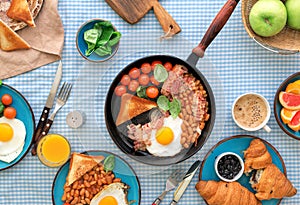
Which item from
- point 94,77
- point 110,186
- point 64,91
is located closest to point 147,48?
point 94,77

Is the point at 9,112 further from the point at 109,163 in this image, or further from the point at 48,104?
the point at 109,163

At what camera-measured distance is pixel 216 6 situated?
1899 millimetres

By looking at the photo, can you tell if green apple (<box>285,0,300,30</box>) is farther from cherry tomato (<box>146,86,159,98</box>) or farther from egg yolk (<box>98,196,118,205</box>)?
egg yolk (<box>98,196,118,205</box>)

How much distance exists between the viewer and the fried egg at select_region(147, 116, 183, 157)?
5.68 ft

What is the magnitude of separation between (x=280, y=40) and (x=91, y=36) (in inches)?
26.6

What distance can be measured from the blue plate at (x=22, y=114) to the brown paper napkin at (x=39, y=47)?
0.06m

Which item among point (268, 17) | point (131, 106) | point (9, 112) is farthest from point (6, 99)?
point (268, 17)

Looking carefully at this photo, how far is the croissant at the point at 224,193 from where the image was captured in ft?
6.01

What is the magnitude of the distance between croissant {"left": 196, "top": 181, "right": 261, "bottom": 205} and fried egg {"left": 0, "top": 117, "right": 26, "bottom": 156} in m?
0.66

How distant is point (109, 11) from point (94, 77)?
26 centimetres

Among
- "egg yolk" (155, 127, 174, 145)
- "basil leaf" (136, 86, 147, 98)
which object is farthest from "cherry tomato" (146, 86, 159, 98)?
"egg yolk" (155, 127, 174, 145)

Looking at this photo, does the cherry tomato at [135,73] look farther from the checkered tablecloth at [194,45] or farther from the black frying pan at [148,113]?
the checkered tablecloth at [194,45]

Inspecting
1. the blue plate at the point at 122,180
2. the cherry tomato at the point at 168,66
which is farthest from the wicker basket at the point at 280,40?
the blue plate at the point at 122,180

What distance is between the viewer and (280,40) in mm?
1870
